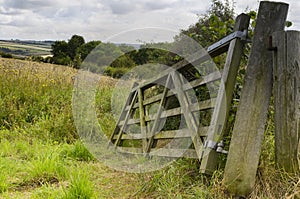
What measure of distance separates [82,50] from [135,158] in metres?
5.19

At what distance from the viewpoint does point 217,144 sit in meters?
2.49

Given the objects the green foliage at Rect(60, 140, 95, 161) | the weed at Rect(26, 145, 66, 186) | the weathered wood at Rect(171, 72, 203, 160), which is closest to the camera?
the weathered wood at Rect(171, 72, 203, 160)

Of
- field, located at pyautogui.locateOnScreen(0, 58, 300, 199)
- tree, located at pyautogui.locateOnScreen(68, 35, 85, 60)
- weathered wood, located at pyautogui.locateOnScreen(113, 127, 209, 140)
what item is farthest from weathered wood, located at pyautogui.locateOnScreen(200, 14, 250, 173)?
tree, located at pyautogui.locateOnScreen(68, 35, 85, 60)

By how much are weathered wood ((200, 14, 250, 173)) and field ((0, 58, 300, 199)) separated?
0.13 metres

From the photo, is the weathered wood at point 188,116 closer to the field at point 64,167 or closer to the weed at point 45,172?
the field at point 64,167

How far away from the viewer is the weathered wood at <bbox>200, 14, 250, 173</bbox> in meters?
2.48

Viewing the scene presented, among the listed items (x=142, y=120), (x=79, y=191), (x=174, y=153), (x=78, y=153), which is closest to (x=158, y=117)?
(x=142, y=120)

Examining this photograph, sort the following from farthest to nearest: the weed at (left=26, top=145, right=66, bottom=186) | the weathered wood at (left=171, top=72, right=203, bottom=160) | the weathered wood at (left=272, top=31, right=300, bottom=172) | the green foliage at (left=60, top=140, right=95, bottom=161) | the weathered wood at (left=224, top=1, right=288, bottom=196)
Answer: the green foliage at (left=60, top=140, right=95, bottom=161)
the weed at (left=26, top=145, right=66, bottom=186)
the weathered wood at (left=171, top=72, right=203, bottom=160)
the weathered wood at (left=224, top=1, right=288, bottom=196)
the weathered wood at (left=272, top=31, right=300, bottom=172)

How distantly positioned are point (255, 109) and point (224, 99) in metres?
0.27

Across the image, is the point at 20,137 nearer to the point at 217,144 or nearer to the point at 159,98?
the point at 159,98

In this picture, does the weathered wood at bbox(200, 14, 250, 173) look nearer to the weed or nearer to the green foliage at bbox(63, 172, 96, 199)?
the green foliage at bbox(63, 172, 96, 199)

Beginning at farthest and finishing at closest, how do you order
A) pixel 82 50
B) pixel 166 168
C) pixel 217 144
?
1. pixel 82 50
2. pixel 166 168
3. pixel 217 144

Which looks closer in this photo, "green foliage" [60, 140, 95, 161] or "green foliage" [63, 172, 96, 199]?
"green foliage" [63, 172, 96, 199]

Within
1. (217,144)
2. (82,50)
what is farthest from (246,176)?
(82,50)
